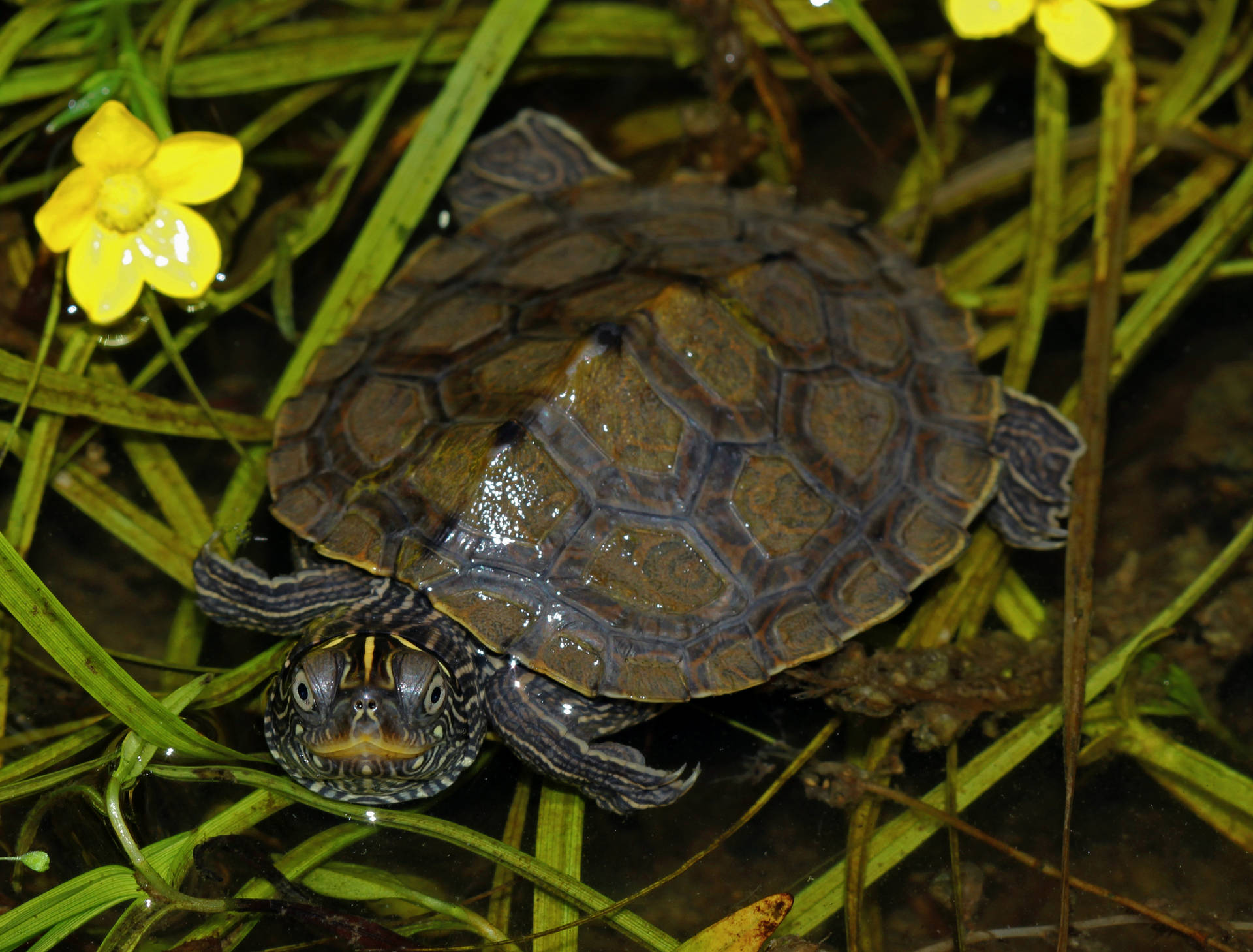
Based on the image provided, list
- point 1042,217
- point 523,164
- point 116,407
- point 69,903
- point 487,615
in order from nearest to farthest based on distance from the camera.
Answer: point 69,903 < point 487,615 < point 116,407 < point 1042,217 < point 523,164

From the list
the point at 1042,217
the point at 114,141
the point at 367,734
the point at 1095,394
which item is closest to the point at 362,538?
the point at 367,734

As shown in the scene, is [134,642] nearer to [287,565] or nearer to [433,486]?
[287,565]

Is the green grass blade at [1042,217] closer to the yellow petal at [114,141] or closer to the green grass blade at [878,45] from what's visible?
the green grass blade at [878,45]

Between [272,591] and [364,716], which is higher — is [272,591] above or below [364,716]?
above

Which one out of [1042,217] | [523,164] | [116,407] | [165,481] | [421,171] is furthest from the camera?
[523,164]

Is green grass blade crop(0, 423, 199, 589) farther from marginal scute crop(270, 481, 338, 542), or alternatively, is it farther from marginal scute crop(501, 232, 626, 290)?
marginal scute crop(501, 232, 626, 290)

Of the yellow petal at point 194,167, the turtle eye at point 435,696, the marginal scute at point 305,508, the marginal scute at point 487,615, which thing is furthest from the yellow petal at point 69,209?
the turtle eye at point 435,696

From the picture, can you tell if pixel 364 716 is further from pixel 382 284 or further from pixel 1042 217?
pixel 1042 217
